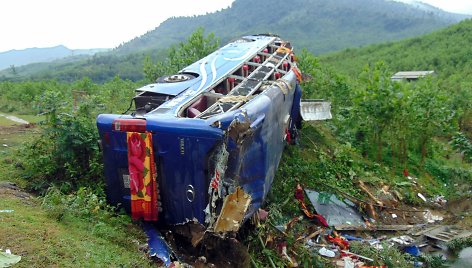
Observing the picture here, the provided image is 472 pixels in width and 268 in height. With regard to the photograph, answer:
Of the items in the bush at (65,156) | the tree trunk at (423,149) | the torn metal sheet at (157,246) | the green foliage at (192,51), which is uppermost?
the green foliage at (192,51)

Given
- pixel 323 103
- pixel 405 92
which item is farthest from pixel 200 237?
pixel 405 92

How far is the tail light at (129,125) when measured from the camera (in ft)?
17.7

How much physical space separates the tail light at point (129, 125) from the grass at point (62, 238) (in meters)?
1.19

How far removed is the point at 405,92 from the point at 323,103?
92.7 inches

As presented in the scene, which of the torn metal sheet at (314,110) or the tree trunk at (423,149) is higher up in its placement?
the torn metal sheet at (314,110)

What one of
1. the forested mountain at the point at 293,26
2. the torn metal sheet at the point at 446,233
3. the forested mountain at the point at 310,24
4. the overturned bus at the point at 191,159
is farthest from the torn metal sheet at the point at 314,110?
the forested mountain at the point at 310,24

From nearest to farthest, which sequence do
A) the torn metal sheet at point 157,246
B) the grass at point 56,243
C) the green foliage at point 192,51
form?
the grass at point 56,243, the torn metal sheet at point 157,246, the green foliage at point 192,51

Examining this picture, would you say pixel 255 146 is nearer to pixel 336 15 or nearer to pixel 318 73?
pixel 318 73

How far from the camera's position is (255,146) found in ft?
19.7

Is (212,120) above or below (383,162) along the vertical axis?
above

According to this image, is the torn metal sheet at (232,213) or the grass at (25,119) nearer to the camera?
the torn metal sheet at (232,213)

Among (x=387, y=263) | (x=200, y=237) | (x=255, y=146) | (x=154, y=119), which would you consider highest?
(x=154, y=119)

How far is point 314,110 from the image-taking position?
12.3 metres

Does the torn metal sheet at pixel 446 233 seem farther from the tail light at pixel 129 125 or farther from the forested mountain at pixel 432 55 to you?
the forested mountain at pixel 432 55
